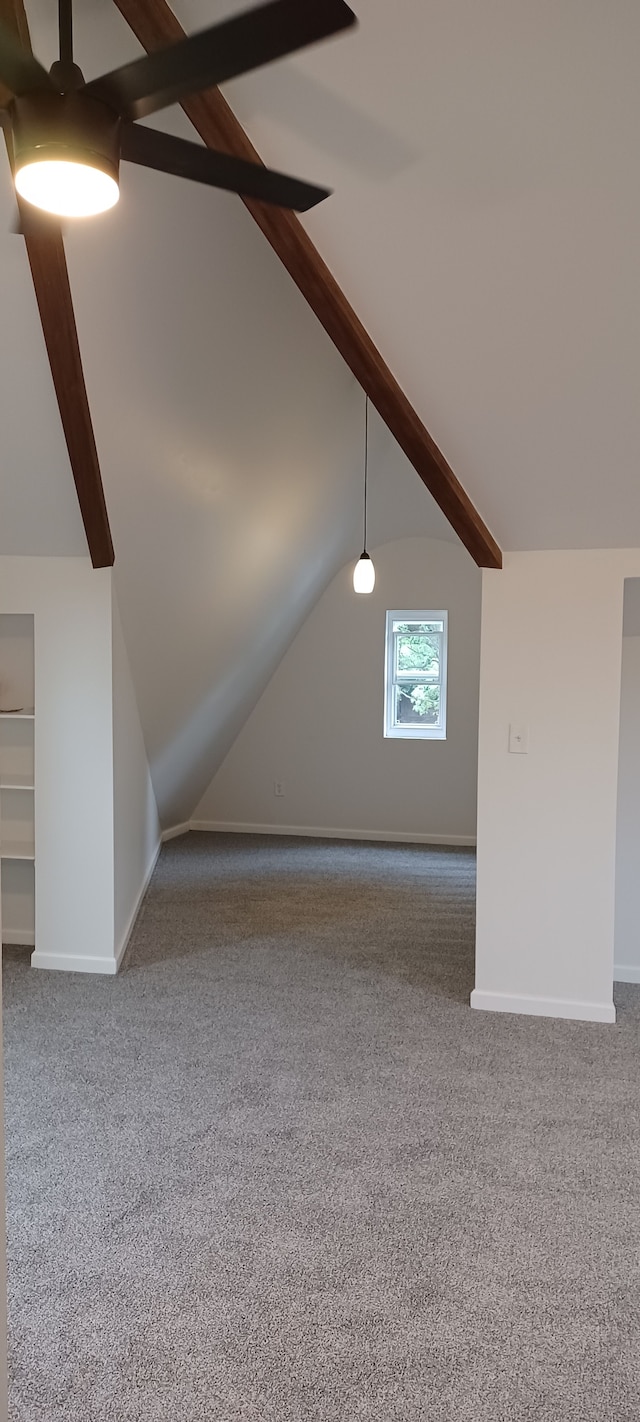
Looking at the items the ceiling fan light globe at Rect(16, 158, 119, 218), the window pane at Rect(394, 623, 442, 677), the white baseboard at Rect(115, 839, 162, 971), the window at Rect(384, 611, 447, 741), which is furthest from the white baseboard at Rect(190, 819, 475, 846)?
the ceiling fan light globe at Rect(16, 158, 119, 218)

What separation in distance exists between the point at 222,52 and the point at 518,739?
308 centimetres

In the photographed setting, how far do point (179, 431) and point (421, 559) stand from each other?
13.0ft

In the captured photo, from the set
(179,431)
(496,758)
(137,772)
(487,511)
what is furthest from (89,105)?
(137,772)

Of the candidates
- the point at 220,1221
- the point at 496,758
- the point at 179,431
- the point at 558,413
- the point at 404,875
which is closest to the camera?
the point at 220,1221

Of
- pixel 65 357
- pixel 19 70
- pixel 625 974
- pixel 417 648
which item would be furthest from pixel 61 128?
pixel 417 648

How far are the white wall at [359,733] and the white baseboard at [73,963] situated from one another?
11.2ft

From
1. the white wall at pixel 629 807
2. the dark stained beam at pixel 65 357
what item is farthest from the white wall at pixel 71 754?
the white wall at pixel 629 807

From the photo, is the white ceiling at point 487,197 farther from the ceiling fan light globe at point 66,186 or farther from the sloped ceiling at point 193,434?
the ceiling fan light globe at point 66,186

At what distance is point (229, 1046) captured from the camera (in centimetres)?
381

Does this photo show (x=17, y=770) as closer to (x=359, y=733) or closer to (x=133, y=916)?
(x=133, y=916)

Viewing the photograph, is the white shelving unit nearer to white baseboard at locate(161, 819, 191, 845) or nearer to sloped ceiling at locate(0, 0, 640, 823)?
sloped ceiling at locate(0, 0, 640, 823)

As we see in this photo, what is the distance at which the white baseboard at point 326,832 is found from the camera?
7.64m

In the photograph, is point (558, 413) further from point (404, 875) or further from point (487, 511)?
point (404, 875)

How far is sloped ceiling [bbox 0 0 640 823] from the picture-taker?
216 centimetres
